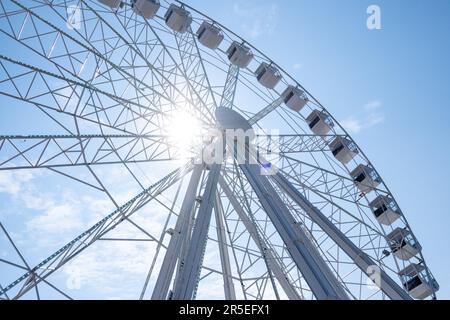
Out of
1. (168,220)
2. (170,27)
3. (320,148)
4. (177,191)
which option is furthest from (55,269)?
(320,148)

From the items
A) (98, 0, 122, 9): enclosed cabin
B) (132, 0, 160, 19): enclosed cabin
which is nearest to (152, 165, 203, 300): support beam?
(132, 0, 160, 19): enclosed cabin

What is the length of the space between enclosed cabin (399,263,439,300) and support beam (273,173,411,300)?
3995mm

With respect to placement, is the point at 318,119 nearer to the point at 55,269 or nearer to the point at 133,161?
the point at 133,161

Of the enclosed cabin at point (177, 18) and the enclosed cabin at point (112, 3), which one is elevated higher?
the enclosed cabin at point (177, 18)

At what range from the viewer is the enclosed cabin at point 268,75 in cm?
1578

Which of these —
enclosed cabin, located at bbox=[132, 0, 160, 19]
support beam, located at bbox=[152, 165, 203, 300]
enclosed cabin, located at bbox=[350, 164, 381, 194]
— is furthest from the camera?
enclosed cabin, located at bbox=[350, 164, 381, 194]

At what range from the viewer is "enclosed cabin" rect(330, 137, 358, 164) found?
15758 mm

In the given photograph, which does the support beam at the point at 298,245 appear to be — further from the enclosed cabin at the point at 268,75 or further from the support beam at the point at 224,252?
the enclosed cabin at the point at 268,75

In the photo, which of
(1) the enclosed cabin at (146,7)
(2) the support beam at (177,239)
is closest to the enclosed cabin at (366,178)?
(2) the support beam at (177,239)

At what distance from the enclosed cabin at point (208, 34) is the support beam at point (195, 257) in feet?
22.6

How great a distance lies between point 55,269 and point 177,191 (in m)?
4.06

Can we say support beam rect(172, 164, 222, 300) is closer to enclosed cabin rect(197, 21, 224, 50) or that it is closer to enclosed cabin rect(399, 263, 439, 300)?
enclosed cabin rect(197, 21, 224, 50)

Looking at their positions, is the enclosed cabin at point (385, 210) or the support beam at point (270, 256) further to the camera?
the enclosed cabin at point (385, 210)
